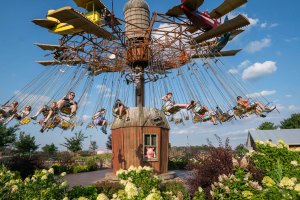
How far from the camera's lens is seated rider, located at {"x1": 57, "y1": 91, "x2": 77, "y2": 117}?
1007 centimetres

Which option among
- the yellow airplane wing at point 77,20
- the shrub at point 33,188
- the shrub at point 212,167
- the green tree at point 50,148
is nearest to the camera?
the shrub at point 33,188

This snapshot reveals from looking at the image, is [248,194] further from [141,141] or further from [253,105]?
[141,141]

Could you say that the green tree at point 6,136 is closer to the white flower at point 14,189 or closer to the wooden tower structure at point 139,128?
the wooden tower structure at point 139,128

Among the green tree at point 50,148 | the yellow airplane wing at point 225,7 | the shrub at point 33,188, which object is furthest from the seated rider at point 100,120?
the green tree at point 50,148

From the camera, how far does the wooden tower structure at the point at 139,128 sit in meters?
13.0

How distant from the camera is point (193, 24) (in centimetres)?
1158

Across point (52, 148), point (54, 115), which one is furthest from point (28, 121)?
point (52, 148)

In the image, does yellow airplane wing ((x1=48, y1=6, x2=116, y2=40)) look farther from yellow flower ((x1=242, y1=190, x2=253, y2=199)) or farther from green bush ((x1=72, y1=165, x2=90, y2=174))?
green bush ((x1=72, y1=165, x2=90, y2=174))

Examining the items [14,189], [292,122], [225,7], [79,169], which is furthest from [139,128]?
[292,122]

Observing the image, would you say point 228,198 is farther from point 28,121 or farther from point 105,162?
point 105,162

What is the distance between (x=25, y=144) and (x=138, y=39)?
2636cm

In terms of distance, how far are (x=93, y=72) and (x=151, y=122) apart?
4.12m

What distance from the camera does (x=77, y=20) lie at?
31.3 feet

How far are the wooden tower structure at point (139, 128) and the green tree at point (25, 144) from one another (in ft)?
78.4
